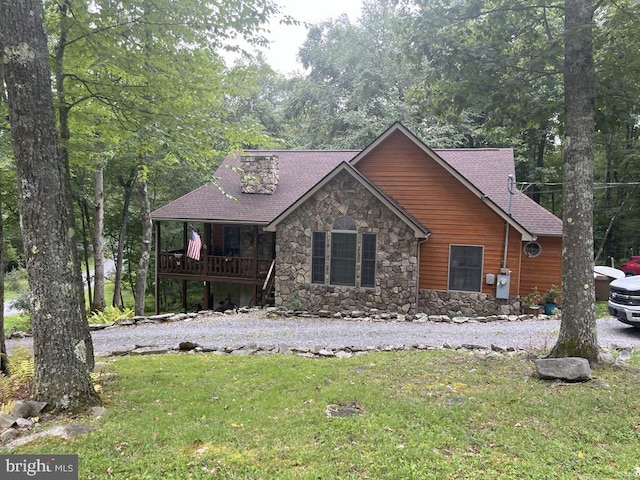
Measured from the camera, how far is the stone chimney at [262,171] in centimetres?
1767

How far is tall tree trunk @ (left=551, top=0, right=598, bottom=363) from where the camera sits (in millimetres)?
6348

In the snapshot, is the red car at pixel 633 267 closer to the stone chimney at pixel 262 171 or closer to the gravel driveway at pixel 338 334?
the gravel driveway at pixel 338 334

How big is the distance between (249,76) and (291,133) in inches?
950

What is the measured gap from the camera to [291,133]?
31.6 meters

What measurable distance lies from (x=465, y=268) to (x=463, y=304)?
1131 mm

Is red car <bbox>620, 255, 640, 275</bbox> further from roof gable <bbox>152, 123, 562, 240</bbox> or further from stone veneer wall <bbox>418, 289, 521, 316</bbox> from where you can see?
stone veneer wall <bbox>418, 289, 521, 316</bbox>

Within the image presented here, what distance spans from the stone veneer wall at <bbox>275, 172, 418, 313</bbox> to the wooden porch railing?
1903 millimetres

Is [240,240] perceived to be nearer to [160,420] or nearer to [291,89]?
[160,420]

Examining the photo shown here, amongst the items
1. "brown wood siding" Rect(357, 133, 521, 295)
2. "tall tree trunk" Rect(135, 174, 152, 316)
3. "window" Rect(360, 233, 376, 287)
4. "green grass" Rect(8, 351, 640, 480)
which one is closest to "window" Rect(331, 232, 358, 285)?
"window" Rect(360, 233, 376, 287)

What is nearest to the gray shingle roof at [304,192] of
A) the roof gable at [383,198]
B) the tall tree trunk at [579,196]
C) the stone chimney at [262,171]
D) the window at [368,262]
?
the stone chimney at [262,171]

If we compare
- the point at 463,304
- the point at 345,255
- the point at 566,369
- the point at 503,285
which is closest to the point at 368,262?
the point at 345,255

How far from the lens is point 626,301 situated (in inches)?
393

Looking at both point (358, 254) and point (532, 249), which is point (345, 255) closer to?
point (358, 254)

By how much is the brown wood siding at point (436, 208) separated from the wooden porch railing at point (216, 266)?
207 inches
